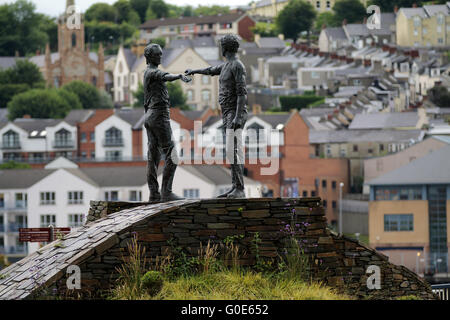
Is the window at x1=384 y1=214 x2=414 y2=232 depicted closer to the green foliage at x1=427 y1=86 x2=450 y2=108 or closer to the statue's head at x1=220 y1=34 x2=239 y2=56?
the green foliage at x1=427 y1=86 x2=450 y2=108

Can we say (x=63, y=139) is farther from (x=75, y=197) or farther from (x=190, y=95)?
(x=190, y=95)

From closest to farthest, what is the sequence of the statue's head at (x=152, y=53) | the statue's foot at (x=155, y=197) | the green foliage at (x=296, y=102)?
1. the statue's head at (x=152, y=53)
2. the statue's foot at (x=155, y=197)
3. the green foliage at (x=296, y=102)

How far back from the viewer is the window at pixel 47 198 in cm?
9256

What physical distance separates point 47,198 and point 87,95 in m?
85.6

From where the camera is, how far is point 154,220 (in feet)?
70.0

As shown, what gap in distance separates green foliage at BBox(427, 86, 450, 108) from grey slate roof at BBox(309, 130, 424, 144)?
25.2m

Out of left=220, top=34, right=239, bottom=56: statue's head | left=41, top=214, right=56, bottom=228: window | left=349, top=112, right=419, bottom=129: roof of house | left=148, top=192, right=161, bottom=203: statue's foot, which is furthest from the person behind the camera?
left=349, top=112, right=419, bottom=129: roof of house

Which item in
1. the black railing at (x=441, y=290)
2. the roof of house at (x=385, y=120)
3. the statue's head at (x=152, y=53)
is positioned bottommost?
the black railing at (x=441, y=290)

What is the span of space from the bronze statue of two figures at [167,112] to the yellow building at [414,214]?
2417 inches

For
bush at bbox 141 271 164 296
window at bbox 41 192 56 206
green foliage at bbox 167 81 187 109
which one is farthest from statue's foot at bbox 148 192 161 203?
green foliage at bbox 167 81 187 109

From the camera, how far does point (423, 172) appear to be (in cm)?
9700

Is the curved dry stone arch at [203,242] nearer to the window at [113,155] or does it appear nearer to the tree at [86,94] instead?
the window at [113,155]

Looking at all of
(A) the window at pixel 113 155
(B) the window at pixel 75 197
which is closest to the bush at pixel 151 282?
(B) the window at pixel 75 197

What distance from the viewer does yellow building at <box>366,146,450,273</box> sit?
87750 millimetres
